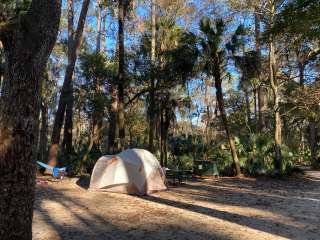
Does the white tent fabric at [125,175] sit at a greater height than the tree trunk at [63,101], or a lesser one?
lesser

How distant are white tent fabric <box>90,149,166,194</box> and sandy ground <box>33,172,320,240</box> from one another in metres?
0.43

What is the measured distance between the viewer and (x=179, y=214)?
9789 millimetres

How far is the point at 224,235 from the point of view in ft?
25.5

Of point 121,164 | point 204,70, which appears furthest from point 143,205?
point 204,70

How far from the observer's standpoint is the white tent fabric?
13.1m

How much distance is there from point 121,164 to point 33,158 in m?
8.70

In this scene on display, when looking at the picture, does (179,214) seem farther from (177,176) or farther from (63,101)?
(63,101)

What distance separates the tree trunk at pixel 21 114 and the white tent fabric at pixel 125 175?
857 centimetres

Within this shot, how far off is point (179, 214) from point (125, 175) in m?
3.86

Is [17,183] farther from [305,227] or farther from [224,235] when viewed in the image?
[305,227]

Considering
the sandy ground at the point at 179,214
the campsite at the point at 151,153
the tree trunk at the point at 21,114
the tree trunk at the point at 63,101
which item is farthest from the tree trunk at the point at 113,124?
the tree trunk at the point at 21,114

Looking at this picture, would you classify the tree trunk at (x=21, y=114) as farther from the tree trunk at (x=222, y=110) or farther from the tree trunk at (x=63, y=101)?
the tree trunk at (x=222, y=110)

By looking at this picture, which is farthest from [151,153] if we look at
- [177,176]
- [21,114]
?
[21,114]

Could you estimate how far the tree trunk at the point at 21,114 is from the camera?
4418mm
